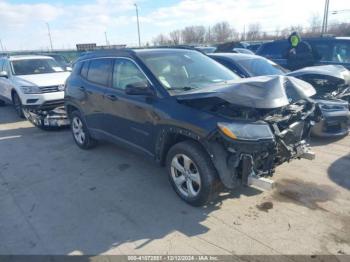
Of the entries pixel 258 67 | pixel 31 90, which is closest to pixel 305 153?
pixel 258 67

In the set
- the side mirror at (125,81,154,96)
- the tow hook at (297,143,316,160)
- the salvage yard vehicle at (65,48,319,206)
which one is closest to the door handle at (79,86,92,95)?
the salvage yard vehicle at (65,48,319,206)

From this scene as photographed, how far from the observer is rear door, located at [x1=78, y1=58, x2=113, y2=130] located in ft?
16.1

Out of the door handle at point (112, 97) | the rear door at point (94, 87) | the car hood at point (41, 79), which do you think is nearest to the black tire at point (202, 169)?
the door handle at point (112, 97)

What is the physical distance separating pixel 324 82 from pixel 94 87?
5.01m

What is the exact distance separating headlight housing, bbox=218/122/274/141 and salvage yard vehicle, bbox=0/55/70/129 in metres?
5.35

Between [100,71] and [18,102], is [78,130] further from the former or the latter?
[18,102]

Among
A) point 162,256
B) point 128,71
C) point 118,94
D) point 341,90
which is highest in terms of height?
point 128,71

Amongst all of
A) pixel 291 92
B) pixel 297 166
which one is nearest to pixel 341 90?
pixel 297 166

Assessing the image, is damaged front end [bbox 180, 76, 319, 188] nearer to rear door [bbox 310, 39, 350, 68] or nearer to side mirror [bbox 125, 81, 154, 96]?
side mirror [bbox 125, 81, 154, 96]

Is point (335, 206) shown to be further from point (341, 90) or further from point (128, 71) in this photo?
point (341, 90)

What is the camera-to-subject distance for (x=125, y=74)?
448 cm

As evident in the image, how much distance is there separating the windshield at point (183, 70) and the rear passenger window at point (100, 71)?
82 cm

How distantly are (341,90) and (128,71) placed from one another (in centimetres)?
510

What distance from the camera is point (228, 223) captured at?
340 cm
